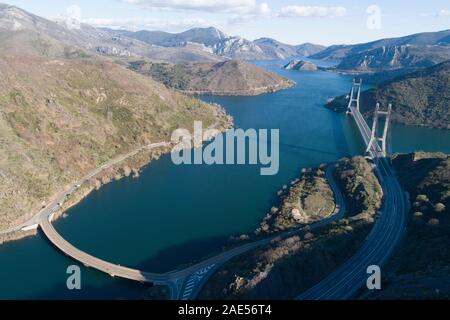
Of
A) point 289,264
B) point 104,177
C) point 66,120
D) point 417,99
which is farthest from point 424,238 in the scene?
point 417,99

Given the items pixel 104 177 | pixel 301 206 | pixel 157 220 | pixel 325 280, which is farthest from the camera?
pixel 104 177

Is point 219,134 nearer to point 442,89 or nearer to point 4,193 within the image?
point 4,193

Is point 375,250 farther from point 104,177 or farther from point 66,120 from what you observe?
point 66,120

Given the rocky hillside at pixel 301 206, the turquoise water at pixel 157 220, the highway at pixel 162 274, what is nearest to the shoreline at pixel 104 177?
the turquoise water at pixel 157 220

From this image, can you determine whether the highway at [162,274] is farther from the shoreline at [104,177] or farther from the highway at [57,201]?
the shoreline at [104,177]

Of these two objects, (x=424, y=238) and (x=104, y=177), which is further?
(x=104, y=177)
